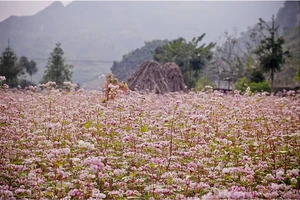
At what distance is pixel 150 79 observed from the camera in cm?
2812

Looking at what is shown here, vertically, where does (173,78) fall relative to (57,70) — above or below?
below

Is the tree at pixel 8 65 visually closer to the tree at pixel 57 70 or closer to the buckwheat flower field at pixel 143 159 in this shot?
the tree at pixel 57 70

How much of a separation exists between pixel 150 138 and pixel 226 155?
5.54ft

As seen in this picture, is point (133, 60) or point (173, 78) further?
point (133, 60)

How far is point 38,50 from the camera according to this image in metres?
195

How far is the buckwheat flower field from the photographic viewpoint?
432cm

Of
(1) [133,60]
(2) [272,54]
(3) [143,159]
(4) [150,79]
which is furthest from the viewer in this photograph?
(1) [133,60]

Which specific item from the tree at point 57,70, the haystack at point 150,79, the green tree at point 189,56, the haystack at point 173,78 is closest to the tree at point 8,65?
the tree at point 57,70

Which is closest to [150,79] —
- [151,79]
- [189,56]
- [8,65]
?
[151,79]

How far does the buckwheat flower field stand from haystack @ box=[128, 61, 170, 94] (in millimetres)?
18088

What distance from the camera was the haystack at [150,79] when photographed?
91.9 feet

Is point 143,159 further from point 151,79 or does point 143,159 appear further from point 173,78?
point 173,78

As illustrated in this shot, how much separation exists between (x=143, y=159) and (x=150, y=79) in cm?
2271

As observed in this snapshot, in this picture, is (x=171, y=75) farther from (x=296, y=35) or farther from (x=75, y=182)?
(x=296, y=35)
